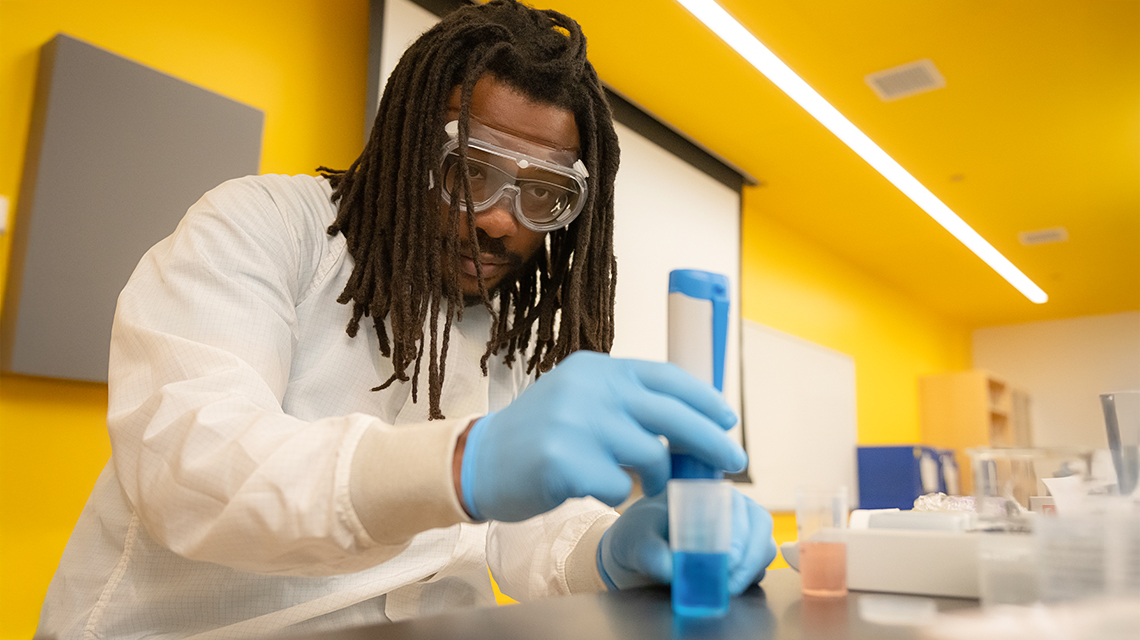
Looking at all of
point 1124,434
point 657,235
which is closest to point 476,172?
point 1124,434

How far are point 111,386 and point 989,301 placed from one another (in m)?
7.73

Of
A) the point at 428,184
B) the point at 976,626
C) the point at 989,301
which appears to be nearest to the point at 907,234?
the point at 989,301

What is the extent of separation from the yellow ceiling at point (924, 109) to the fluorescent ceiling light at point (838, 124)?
0.21ft

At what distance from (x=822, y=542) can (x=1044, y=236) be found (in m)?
5.63

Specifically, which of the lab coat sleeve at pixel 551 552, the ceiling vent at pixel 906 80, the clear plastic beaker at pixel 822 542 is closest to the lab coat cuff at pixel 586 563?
the lab coat sleeve at pixel 551 552

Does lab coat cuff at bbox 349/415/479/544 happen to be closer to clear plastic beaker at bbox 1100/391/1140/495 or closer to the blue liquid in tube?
the blue liquid in tube

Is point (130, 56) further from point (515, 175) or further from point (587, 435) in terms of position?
point (587, 435)

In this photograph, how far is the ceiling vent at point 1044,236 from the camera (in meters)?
5.25

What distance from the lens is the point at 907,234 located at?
5.38m

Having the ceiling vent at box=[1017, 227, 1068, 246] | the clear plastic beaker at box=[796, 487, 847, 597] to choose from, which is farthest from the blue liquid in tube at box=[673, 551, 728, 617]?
the ceiling vent at box=[1017, 227, 1068, 246]

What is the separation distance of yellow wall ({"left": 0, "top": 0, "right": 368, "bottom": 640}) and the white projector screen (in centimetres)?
135

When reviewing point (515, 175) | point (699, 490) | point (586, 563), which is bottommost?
point (586, 563)

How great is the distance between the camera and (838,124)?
367 cm

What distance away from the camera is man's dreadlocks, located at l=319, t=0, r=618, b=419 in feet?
3.82
